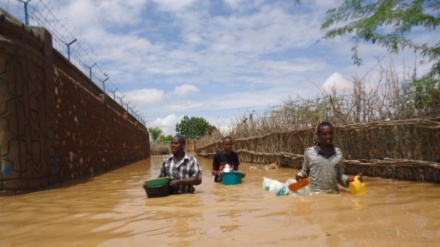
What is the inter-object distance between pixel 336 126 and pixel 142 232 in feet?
20.7

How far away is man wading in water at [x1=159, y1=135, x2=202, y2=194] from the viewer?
5.99m

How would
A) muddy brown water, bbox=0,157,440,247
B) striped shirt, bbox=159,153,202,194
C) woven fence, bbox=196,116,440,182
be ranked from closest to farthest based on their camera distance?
muddy brown water, bbox=0,157,440,247 < striped shirt, bbox=159,153,202,194 < woven fence, bbox=196,116,440,182

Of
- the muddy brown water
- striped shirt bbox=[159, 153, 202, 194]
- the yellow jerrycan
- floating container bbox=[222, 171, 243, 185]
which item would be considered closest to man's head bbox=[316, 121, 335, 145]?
the yellow jerrycan

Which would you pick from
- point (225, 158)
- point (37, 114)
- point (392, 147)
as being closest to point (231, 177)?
point (225, 158)

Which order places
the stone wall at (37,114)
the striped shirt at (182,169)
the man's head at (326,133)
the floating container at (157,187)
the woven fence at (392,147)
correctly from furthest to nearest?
the stone wall at (37,114)
the woven fence at (392,147)
the striped shirt at (182,169)
the floating container at (157,187)
the man's head at (326,133)

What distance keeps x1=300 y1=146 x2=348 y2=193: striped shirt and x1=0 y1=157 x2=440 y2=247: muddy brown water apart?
21cm

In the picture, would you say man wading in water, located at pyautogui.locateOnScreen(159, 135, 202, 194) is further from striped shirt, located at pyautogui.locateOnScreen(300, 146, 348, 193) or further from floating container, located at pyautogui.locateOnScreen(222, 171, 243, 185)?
striped shirt, located at pyautogui.locateOnScreen(300, 146, 348, 193)

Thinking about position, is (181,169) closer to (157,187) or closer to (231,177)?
(157,187)

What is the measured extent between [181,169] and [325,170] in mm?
2123

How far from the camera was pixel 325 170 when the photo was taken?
17.3 ft

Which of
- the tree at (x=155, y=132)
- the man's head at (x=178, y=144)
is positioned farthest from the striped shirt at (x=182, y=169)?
the tree at (x=155, y=132)

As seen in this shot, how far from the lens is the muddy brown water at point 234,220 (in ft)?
9.84

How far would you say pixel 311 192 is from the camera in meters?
5.41

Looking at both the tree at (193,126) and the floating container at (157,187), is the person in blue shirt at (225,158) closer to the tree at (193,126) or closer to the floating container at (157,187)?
the floating container at (157,187)
